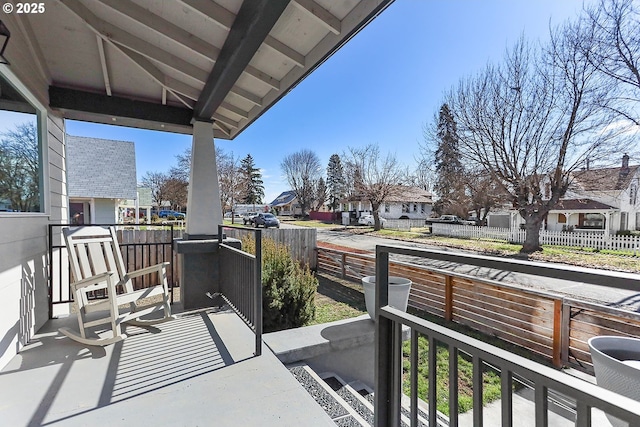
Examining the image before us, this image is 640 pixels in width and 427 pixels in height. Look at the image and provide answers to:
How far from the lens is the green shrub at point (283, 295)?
151 inches

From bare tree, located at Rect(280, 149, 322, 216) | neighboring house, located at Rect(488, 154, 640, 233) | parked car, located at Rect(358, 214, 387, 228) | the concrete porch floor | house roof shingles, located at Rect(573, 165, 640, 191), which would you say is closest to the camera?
the concrete porch floor

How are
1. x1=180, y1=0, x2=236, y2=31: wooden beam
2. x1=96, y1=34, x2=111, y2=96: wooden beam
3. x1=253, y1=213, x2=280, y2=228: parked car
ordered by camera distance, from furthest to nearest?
x1=253, y1=213, x2=280, y2=228: parked car
x1=96, y1=34, x2=111, y2=96: wooden beam
x1=180, y1=0, x2=236, y2=31: wooden beam

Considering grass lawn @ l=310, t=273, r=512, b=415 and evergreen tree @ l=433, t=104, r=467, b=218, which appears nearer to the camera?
grass lawn @ l=310, t=273, r=512, b=415

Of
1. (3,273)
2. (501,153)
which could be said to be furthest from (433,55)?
(3,273)

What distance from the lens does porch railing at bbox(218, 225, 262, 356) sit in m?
2.45

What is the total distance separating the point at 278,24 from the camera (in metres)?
2.34

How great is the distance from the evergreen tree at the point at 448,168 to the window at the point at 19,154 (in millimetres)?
13257

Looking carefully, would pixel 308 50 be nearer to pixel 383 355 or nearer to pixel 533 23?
pixel 383 355

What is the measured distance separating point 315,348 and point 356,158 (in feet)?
66.0

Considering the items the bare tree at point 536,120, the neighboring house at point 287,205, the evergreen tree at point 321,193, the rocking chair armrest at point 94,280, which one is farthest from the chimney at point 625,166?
the neighboring house at point 287,205

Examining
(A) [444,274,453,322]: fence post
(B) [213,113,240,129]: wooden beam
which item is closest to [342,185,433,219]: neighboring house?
(A) [444,274,453,322]: fence post

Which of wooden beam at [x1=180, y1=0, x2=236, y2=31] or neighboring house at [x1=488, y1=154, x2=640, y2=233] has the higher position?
wooden beam at [x1=180, y1=0, x2=236, y2=31]

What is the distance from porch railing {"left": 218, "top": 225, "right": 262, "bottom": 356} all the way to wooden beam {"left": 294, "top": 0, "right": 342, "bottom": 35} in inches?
63.3

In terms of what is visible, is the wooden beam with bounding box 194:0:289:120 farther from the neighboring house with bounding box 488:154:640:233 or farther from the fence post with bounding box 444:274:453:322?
the neighboring house with bounding box 488:154:640:233
